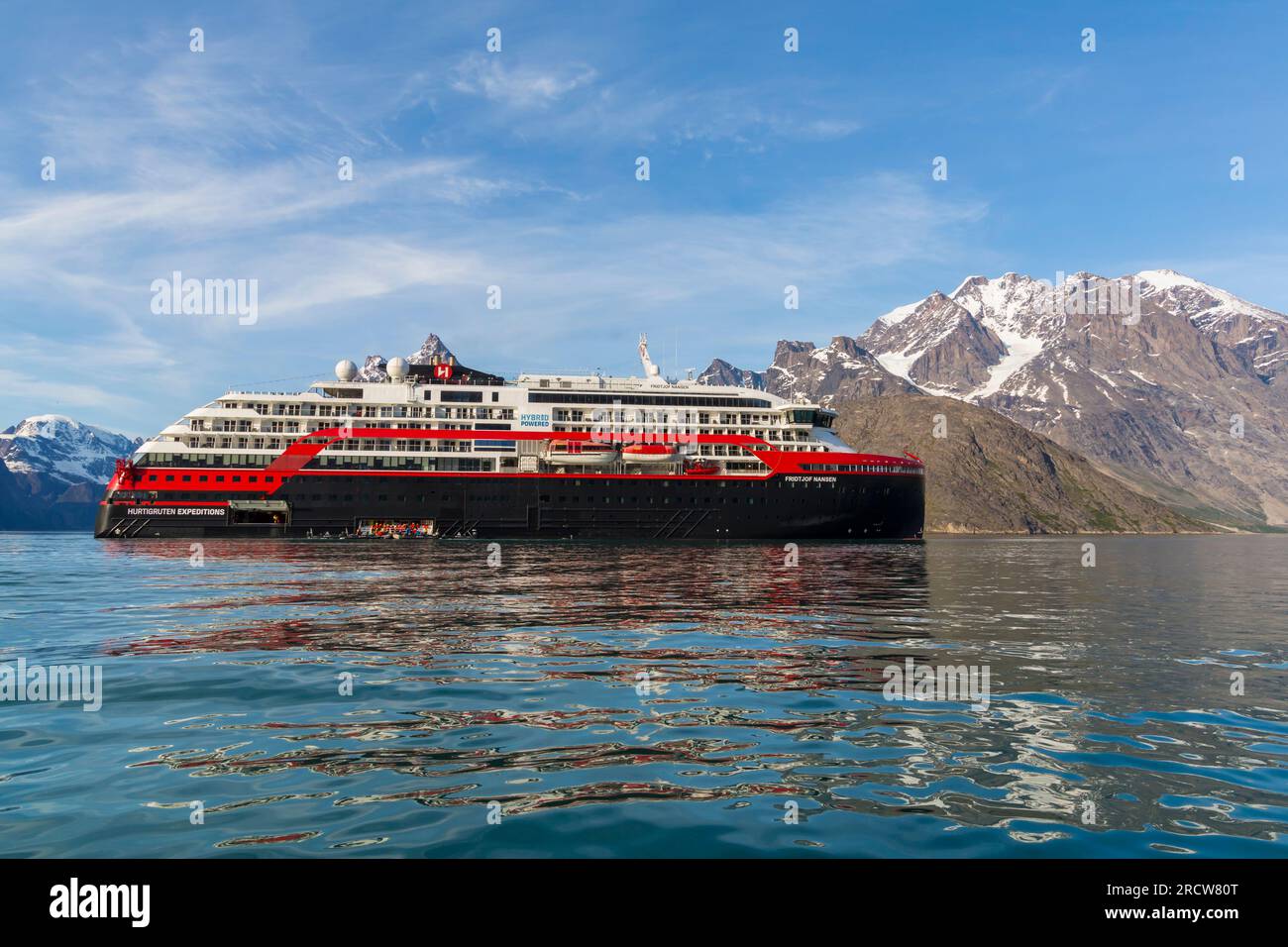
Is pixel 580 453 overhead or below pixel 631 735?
overhead

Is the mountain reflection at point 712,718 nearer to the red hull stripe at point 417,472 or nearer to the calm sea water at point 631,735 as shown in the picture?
the calm sea water at point 631,735

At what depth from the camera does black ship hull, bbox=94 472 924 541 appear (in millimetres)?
76688

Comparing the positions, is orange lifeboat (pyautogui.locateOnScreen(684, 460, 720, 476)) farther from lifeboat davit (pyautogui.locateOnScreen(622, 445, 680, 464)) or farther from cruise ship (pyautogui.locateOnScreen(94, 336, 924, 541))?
lifeboat davit (pyautogui.locateOnScreen(622, 445, 680, 464))

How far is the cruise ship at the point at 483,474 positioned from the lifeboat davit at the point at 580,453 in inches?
6.3

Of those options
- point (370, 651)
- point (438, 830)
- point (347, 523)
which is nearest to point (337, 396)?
point (347, 523)

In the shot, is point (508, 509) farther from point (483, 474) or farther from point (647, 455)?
point (647, 455)

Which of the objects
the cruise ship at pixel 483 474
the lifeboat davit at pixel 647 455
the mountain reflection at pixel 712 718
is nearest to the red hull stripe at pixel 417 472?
the cruise ship at pixel 483 474

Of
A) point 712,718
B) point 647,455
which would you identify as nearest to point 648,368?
point 647,455

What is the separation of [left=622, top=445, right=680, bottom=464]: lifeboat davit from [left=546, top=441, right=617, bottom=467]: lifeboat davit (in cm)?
146

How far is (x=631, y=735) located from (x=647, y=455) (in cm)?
6836

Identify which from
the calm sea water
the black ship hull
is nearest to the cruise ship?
the black ship hull

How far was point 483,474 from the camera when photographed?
79.3m
